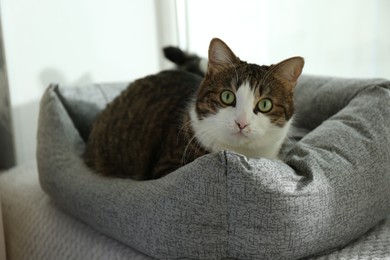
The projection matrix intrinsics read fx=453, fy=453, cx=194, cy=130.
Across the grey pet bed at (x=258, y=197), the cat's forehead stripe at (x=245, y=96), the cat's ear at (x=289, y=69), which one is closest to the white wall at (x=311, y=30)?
the grey pet bed at (x=258, y=197)

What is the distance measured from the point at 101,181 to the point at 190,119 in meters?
0.27

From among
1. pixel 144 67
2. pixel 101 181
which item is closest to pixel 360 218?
pixel 101 181

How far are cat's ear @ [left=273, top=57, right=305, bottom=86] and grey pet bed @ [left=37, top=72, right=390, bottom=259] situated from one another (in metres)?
0.15

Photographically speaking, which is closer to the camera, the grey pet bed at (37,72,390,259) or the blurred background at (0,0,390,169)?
the grey pet bed at (37,72,390,259)

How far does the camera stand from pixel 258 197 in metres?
0.79

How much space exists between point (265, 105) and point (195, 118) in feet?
0.58

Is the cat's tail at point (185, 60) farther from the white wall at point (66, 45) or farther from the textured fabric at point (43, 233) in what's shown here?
the textured fabric at point (43, 233)

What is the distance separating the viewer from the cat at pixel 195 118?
95 cm

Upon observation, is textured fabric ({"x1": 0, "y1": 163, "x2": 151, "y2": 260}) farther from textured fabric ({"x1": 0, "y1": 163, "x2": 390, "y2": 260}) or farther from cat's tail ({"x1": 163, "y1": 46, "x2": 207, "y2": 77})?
cat's tail ({"x1": 163, "y1": 46, "x2": 207, "y2": 77})

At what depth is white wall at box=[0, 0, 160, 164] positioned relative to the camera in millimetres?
1710

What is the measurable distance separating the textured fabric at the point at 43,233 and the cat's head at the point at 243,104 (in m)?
0.31

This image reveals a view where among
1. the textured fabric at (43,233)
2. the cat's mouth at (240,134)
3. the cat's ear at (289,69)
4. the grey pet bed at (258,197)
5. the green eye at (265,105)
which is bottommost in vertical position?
the textured fabric at (43,233)

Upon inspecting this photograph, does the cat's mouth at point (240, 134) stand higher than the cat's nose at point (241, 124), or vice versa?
the cat's nose at point (241, 124)

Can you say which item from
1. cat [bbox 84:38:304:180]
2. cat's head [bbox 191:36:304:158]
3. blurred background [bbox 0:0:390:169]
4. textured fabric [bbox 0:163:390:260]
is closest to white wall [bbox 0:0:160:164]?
blurred background [bbox 0:0:390:169]
